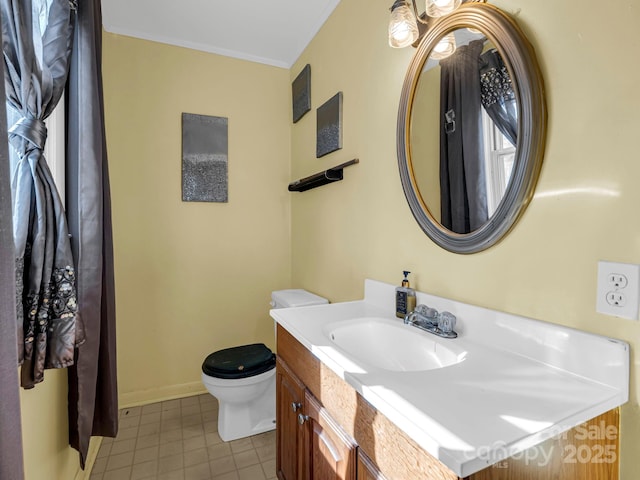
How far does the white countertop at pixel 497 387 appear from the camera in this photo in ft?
1.82

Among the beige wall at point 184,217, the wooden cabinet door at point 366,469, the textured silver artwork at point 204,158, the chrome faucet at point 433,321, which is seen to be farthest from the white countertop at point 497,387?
the textured silver artwork at point 204,158

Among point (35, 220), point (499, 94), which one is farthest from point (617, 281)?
point (35, 220)

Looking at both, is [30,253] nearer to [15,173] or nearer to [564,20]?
[15,173]

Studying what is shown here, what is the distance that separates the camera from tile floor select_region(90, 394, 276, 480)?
1.63 m

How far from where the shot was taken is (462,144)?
3.63ft

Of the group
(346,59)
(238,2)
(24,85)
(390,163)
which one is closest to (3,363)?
(24,85)

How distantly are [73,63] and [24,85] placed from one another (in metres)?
0.41

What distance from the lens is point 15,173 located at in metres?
0.97

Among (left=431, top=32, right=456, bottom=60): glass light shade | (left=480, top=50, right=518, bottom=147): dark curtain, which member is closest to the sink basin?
(left=480, top=50, right=518, bottom=147): dark curtain

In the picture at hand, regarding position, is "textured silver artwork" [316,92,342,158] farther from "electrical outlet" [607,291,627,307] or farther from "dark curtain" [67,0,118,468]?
"electrical outlet" [607,291,627,307]

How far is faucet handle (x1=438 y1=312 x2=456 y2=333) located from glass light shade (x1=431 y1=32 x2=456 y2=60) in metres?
0.90

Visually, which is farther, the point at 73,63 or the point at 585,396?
the point at 73,63

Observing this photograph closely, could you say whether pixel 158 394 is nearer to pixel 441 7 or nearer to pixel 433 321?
pixel 433 321

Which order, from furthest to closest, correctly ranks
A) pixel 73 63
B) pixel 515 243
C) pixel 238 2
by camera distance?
pixel 238 2 < pixel 73 63 < pixel 515 243
